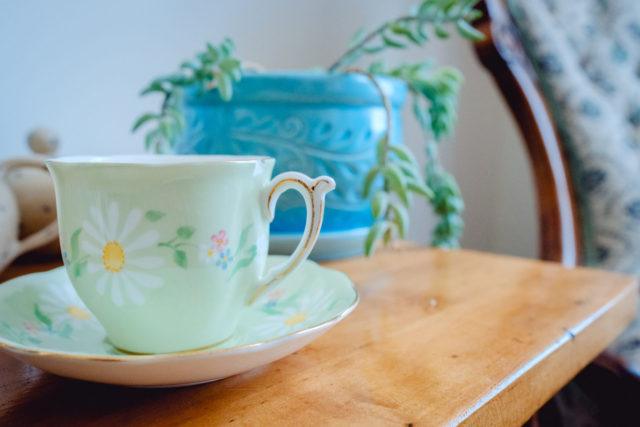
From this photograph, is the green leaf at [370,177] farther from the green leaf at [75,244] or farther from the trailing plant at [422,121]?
the green leaf at [75,244]

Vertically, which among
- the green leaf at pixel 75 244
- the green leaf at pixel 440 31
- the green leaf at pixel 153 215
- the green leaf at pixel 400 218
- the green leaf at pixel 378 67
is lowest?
the green leaf at pixel 400 218

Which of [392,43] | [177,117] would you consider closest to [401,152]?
[392,43]

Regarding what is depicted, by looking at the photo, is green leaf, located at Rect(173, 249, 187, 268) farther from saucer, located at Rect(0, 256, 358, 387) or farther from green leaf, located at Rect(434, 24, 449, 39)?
green leaf, located at Rect(434, 24, 449, 39)

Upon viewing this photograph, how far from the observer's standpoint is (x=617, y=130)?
83 cm

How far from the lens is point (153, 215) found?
259 millimetres

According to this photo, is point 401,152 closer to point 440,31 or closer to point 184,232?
point 440,31

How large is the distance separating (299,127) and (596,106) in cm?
57

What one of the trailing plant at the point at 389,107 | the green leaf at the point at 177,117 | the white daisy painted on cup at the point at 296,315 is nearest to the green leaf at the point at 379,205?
the trailing plant at the point at 389,107

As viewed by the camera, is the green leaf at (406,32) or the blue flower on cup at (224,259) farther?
the green leaf at (406,32)

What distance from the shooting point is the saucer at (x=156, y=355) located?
0.23 metres

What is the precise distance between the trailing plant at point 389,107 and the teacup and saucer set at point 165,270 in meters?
0.17

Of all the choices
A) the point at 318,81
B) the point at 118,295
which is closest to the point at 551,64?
the point at 318,81

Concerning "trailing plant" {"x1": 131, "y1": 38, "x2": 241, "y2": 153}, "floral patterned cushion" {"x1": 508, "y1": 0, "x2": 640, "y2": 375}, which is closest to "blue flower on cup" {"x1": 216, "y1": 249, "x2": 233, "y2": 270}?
"trailing plant" {"x1": 131, "y1": 38, "x2": 241, "y2": 153}

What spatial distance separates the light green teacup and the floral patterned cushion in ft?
2.24
